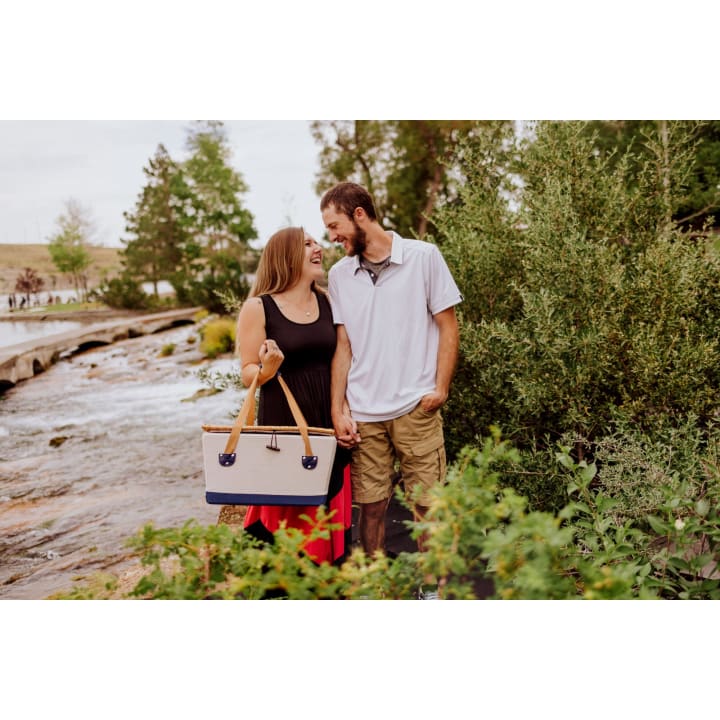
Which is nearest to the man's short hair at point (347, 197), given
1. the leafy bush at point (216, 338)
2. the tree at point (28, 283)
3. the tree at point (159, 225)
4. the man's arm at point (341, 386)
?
the man's arm at point (341, 386)

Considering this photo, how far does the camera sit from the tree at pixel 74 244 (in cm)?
443

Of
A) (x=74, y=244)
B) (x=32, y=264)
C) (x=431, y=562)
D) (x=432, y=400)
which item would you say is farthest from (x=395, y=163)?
(x=431, y=562)

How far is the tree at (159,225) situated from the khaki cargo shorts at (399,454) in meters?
2.99

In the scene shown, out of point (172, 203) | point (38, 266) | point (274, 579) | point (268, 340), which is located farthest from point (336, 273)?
point (172, 203)

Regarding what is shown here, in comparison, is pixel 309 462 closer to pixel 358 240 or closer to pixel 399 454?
pixel 399 454

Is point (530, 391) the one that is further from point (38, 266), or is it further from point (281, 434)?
point (38, 266)

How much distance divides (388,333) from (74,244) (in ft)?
9.73

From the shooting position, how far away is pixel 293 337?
254cm

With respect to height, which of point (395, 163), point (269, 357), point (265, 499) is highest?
point (395, 163)

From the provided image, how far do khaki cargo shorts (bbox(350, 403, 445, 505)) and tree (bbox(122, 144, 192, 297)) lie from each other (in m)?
2.99

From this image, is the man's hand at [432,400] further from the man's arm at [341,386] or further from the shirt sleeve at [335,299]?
the shirt sleeve at [335,299]
